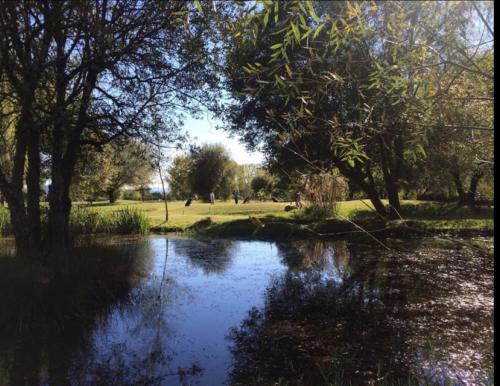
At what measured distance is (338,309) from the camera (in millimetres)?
8805

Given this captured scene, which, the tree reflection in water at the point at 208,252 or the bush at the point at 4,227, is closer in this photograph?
the tree reflection in water at the point at 208,252

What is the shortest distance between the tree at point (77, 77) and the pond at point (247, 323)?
6.52 feet

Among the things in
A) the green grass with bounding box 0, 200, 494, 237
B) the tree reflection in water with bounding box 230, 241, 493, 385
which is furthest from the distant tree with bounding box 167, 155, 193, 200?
the tree reflection in water with bounding box 230, 241, 493, 385

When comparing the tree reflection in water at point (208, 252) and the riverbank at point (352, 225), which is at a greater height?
the riverbank at point (352, 225)

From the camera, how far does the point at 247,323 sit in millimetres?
8102

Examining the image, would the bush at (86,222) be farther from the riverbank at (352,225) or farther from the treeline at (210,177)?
the treeline at (210,177)

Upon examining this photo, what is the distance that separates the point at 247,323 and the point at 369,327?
2090mm

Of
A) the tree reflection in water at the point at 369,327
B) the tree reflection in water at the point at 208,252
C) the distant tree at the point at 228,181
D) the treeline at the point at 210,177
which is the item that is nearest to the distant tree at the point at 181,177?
the treeline at the point at 210,177

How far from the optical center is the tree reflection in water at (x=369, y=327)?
19.6 ft

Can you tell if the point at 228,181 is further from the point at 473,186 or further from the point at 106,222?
the point at 473,186

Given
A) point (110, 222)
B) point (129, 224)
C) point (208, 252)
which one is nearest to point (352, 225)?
point (208, 252)

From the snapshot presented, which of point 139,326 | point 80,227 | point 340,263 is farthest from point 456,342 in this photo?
point 80,227

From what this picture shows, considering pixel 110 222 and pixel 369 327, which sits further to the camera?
pixel 110 222

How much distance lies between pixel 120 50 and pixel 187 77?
2.27 metres
